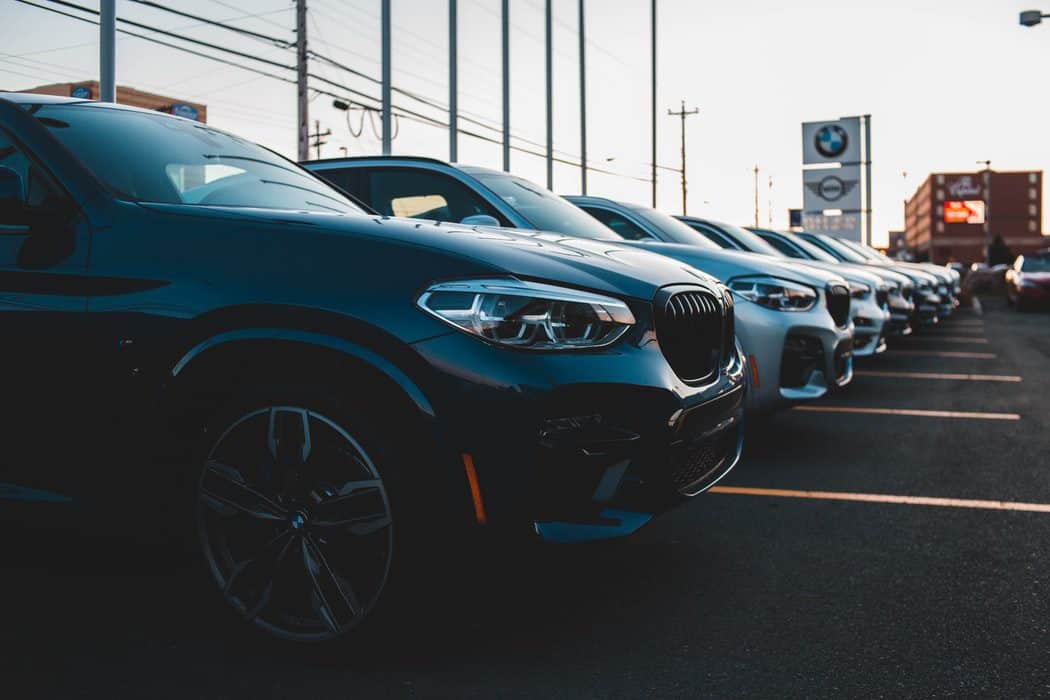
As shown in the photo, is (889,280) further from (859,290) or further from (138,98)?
(138,98)

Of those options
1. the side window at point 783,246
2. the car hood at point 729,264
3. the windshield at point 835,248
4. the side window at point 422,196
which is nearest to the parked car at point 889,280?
the side window at point 783,246

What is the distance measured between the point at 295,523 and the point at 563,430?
81cm

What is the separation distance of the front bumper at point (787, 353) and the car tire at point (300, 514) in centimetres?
354

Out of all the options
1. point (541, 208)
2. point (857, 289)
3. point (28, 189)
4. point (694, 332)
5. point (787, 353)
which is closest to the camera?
point (28, 189)

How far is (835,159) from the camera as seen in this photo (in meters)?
29.2

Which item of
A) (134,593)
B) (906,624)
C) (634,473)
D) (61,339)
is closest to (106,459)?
(61,339)

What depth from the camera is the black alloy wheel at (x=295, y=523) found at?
2725 mm

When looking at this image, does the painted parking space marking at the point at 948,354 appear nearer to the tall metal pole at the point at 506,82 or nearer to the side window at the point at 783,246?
the side window at the point at 783,246

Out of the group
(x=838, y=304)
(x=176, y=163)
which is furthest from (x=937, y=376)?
(x=176, y=163)

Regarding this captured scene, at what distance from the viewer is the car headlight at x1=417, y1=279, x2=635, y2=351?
2.70m

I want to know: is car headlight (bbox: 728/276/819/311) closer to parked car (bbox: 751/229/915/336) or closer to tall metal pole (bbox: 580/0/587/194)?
parked car (bbox: 751/229/915/336)

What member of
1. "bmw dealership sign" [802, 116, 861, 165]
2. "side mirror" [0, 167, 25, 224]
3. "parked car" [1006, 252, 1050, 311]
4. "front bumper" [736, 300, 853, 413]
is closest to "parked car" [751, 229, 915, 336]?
"front bumper" [736, 300, 853, 413]

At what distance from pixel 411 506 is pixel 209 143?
1.94 meters

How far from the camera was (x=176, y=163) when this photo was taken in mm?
3506
